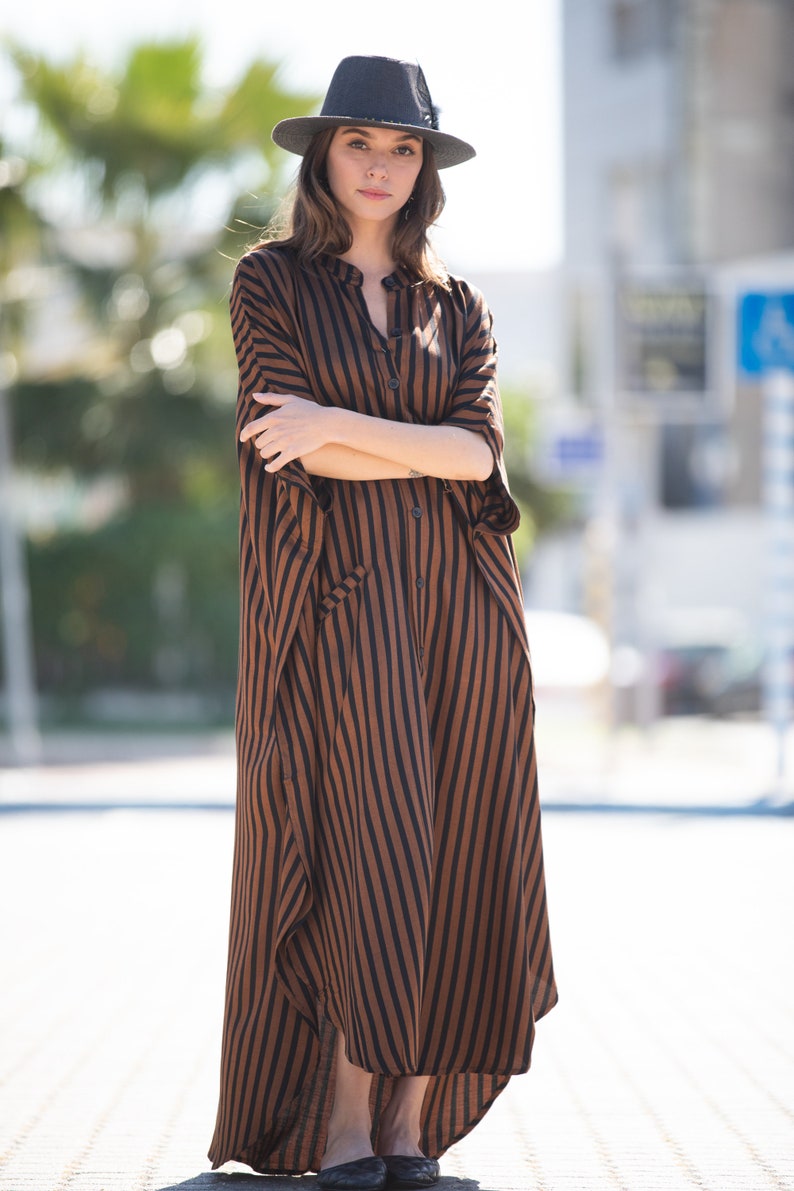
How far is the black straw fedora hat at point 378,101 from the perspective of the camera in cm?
272

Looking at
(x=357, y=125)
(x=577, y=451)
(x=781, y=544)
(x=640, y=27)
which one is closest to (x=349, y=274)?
(x=357, y=125)

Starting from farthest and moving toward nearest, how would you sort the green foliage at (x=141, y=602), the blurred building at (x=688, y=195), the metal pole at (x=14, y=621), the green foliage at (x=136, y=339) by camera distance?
1. the blurred building at (x=688, y=195)
2. the green foliage at (x=141, y=602)
3. the green foliage at (x=136, y=339)
4. the metal pole at (x=14, y=621)

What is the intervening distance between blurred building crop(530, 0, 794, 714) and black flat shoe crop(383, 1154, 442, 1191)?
59.6 feet

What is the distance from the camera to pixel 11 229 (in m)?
14.0

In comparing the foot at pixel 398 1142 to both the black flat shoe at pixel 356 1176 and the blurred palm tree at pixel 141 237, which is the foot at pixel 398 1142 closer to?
the black flat shoe at pixel 356 1176

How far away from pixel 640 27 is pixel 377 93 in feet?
79.1

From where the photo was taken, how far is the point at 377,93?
273 centimetres

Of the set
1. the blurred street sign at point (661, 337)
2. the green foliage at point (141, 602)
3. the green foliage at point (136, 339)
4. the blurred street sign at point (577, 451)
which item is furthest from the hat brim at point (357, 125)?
the green foliage at point (141, 602)

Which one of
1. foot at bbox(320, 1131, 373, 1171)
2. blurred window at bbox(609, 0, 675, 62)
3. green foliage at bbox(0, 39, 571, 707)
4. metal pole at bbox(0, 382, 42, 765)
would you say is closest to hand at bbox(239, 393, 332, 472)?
foot at bbox(320, 1131, 373, 1171)

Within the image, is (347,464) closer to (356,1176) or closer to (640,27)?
(356,1176)

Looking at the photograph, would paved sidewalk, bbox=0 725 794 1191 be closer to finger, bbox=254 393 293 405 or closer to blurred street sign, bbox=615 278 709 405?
finger, bbox=254 393 293 405

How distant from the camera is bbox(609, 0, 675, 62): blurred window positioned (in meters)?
24.7

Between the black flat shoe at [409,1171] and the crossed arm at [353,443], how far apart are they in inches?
43.4

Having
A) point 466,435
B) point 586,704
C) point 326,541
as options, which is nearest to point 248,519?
point 326,541
